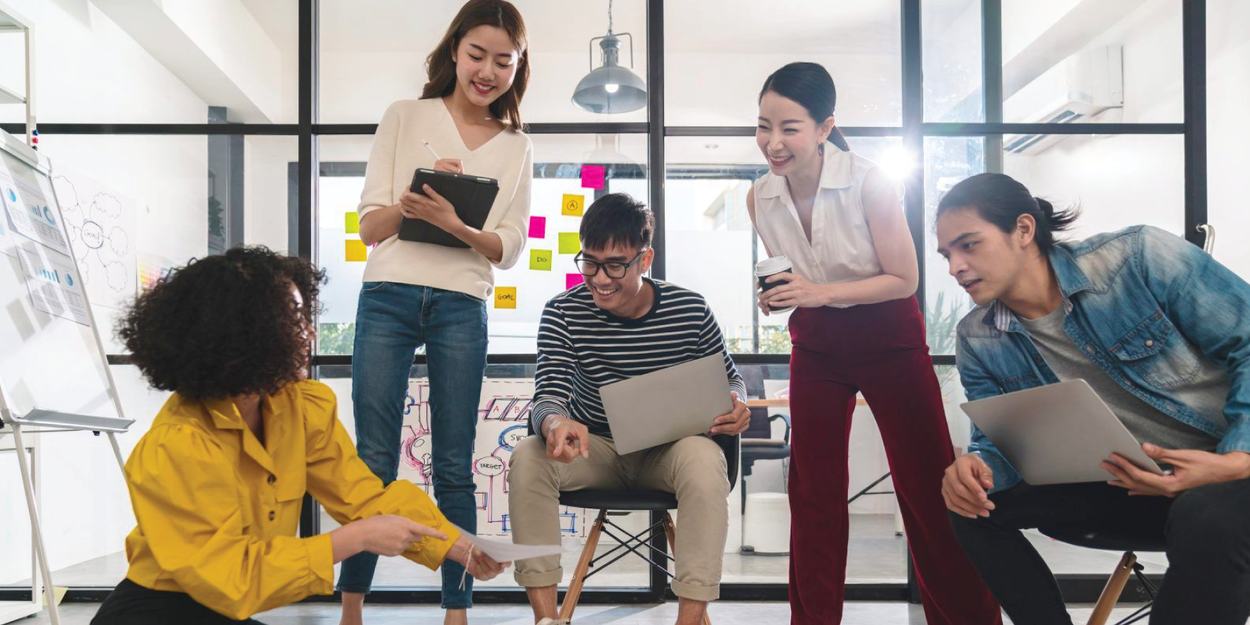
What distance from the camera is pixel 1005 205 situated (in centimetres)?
158

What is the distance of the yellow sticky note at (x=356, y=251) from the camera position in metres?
2.91

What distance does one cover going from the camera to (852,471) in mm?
2920

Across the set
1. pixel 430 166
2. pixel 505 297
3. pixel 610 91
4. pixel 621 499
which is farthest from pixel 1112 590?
pixel 610 91

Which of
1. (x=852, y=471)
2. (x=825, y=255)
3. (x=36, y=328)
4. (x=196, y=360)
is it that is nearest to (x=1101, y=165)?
(x=852, y=471)

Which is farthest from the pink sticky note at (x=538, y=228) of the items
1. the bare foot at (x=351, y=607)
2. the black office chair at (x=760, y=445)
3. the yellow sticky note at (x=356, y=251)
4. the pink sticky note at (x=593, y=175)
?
the bare foot at (x=351, y=607)

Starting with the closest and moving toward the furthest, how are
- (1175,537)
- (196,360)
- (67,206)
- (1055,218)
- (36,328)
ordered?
(196,360) → (1175,537) → (1055,218) → (36,328) → (67,206)

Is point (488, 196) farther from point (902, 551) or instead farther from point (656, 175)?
point (902, 551)

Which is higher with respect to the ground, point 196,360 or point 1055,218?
point 1055,218

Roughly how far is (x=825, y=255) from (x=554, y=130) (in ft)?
4.12

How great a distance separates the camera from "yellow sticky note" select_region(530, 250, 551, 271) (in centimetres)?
293

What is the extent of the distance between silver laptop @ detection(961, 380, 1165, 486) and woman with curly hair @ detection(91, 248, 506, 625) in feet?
3.01

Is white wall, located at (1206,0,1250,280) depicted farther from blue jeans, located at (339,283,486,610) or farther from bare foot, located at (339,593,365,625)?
bare foot, located at (339,593,365,625)

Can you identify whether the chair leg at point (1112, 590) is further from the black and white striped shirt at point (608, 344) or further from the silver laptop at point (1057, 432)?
the black and white striped shirt at point (608, 344)

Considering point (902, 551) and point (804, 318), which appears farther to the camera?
point (902, 551)
